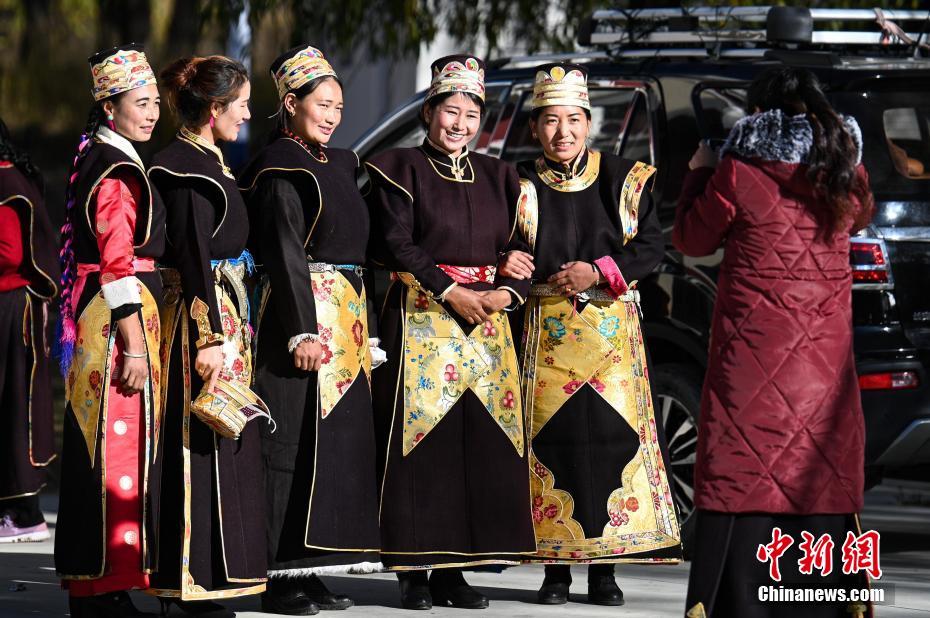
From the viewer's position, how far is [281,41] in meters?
16.2

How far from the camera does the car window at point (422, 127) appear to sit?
337 inches

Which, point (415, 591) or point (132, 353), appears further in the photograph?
point (415, 591)

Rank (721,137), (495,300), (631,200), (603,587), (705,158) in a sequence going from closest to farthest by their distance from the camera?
(705,158) → (495,300) → (603,587) → (631,200) → (721,137)

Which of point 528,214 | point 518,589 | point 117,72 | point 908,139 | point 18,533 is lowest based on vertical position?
point 518,589

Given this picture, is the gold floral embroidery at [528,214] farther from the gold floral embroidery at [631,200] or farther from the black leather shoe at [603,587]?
the black leather shoe at [603,587]

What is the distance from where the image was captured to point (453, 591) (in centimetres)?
669

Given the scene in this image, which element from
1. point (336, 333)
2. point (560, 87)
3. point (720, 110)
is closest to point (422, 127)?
point (720, 110)

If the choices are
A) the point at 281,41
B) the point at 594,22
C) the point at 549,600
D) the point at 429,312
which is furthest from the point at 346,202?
the point at 281,41

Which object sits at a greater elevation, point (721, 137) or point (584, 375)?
point (721, 137)

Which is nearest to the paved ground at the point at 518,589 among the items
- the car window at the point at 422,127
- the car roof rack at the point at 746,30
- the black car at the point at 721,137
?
the black car at the point at 721,137

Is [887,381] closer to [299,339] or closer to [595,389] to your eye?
[595,389]

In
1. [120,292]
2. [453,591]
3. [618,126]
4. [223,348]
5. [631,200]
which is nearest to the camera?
[120,292]

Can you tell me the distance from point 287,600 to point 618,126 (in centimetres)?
279

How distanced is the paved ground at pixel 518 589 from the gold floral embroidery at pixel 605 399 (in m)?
0.25
